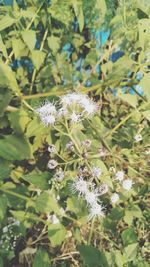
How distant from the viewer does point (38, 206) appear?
74.3 inches

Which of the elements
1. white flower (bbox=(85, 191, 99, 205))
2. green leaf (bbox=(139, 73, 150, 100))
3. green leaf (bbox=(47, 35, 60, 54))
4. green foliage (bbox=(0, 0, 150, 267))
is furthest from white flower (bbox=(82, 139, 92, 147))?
green leaf (bbox=(47, 35, 60, 54))

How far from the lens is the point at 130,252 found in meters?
1.81

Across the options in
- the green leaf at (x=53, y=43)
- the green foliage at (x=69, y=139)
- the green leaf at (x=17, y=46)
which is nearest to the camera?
the green foliage at (x=69, y=139)

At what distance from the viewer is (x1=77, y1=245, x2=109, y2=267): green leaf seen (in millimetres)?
1768

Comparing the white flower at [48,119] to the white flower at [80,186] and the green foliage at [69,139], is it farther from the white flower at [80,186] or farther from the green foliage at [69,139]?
the white flower at [80,186]

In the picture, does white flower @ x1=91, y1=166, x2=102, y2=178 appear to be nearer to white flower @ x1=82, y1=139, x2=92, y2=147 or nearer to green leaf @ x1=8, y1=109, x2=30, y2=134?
white flower @ x1=82, y1=139, x2=92, y2=147

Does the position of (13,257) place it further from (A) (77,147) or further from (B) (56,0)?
(B) (56,0)

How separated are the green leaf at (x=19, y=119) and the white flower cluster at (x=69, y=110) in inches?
12.9

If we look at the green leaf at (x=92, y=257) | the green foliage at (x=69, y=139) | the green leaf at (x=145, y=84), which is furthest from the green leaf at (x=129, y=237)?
the green leaf at (x=145, y=84)

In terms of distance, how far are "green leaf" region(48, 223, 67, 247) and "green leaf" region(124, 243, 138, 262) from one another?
0.26m

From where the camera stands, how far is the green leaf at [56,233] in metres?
1.98

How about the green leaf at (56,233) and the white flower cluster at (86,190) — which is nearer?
the white flower cluster at (86,190)

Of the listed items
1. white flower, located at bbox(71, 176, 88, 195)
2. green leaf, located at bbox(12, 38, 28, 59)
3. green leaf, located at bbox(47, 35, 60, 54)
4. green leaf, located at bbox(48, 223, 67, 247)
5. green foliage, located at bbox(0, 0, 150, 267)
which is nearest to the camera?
white flower, located at bbox(71, 176, 88, 195)

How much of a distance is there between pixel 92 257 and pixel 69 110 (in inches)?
17.2
